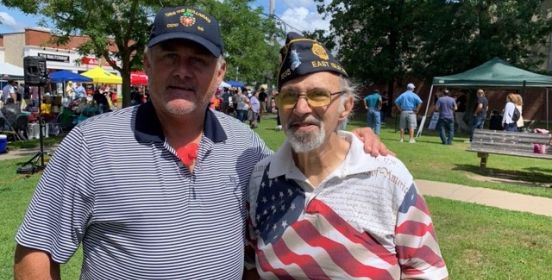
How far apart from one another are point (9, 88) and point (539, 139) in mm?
19628

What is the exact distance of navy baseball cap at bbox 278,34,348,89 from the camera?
2.13 meters

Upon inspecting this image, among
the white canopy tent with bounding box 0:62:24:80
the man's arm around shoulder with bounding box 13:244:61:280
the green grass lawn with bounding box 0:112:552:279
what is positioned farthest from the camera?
the white canopy tent with bounding box 0:62:24:80

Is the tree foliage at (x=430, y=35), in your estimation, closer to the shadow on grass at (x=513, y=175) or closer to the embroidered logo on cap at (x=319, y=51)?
the shadow on grass at (x=513, y=175)

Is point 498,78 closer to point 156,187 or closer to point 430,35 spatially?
point 430,35

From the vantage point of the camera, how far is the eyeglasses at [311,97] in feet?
7.05

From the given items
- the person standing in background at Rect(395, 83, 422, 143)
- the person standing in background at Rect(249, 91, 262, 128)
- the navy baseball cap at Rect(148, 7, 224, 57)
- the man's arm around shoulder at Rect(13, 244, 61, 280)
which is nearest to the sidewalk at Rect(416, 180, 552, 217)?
the navy baseball cap at Rect(148, 7, 224, 57)

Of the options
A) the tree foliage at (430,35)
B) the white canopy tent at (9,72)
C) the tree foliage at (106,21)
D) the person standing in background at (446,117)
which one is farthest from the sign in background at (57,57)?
the person standing in background at (446,117)

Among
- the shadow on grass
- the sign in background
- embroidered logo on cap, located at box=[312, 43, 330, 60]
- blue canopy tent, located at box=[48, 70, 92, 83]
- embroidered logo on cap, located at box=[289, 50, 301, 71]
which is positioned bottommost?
the shadow on grass

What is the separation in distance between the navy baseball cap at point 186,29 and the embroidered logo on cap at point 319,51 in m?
0.41

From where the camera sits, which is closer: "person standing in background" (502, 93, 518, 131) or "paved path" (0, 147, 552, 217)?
"paved path" (0, 147, 552, 217)

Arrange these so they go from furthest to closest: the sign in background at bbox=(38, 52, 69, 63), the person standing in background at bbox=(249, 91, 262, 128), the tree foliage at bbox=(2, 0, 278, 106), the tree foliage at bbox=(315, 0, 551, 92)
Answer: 1. the sign in background at bbox=(38, 52, 69, 63)
2. the tree foliage at bbox=(315, 0, 551, 92)
3. the person standing in background at bbox=(249, 91, 262, 128)
4. the tree foliage at bbox=(2, 0, 278, 106)

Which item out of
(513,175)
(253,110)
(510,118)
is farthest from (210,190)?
(253,110)

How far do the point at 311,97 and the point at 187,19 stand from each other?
23.7 inches

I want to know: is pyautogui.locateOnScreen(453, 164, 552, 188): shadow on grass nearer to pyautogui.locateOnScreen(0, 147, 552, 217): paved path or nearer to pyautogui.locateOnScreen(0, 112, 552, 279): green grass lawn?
pyautogui.locateOnScreen(0, 112, 552, 279): green grass lawn
